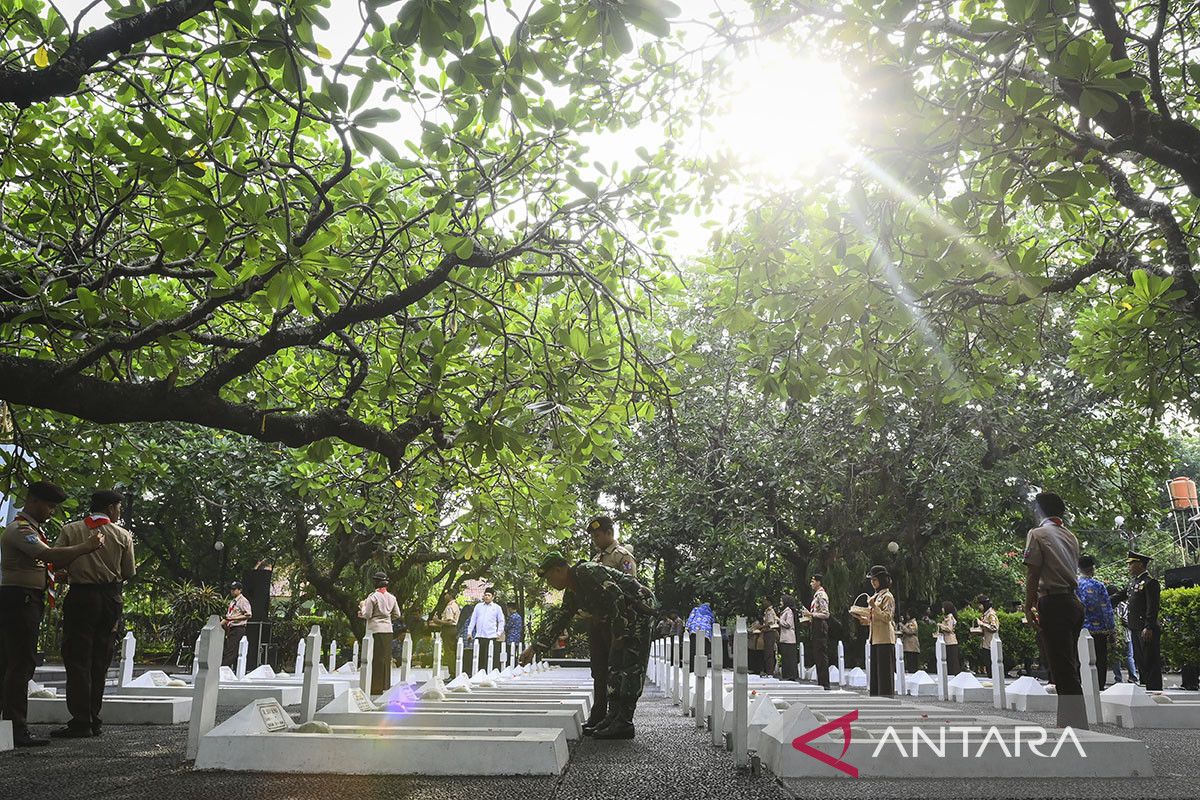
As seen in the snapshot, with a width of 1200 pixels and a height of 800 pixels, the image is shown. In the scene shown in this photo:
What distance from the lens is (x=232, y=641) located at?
18016 mm

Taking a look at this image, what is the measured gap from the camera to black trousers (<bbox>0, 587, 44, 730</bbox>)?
699cm

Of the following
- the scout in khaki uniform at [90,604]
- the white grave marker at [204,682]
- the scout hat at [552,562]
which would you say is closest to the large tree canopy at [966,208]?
the scout hat at [552,562]

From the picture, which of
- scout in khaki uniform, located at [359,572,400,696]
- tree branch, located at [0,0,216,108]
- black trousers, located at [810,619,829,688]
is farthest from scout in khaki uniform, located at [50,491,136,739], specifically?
black trousers, located at [810,619,829,688]

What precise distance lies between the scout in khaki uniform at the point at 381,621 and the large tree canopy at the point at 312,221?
17.6 ft

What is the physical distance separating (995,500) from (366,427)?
1610cm

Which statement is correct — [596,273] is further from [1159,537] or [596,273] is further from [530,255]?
[1159,537]

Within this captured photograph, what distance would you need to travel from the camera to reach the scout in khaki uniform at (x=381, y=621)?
13.8 metres

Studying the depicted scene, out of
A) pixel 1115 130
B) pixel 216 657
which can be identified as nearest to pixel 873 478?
pixel 1115 130

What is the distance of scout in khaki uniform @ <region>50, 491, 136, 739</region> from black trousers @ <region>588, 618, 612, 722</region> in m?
4.30

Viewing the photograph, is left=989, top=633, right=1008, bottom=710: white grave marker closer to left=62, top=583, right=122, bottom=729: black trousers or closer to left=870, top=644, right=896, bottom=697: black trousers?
left=870, top=644, right=896, bottom=697: black trousers

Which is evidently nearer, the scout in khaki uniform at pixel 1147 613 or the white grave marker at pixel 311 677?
the white grave marker at pixel 311 677

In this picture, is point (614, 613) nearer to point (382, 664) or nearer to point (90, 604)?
point (90, 604)

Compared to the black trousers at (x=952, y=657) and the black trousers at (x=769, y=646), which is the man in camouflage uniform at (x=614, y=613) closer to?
the black trousers at (x=952, y=657)

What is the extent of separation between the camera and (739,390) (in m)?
22.8
